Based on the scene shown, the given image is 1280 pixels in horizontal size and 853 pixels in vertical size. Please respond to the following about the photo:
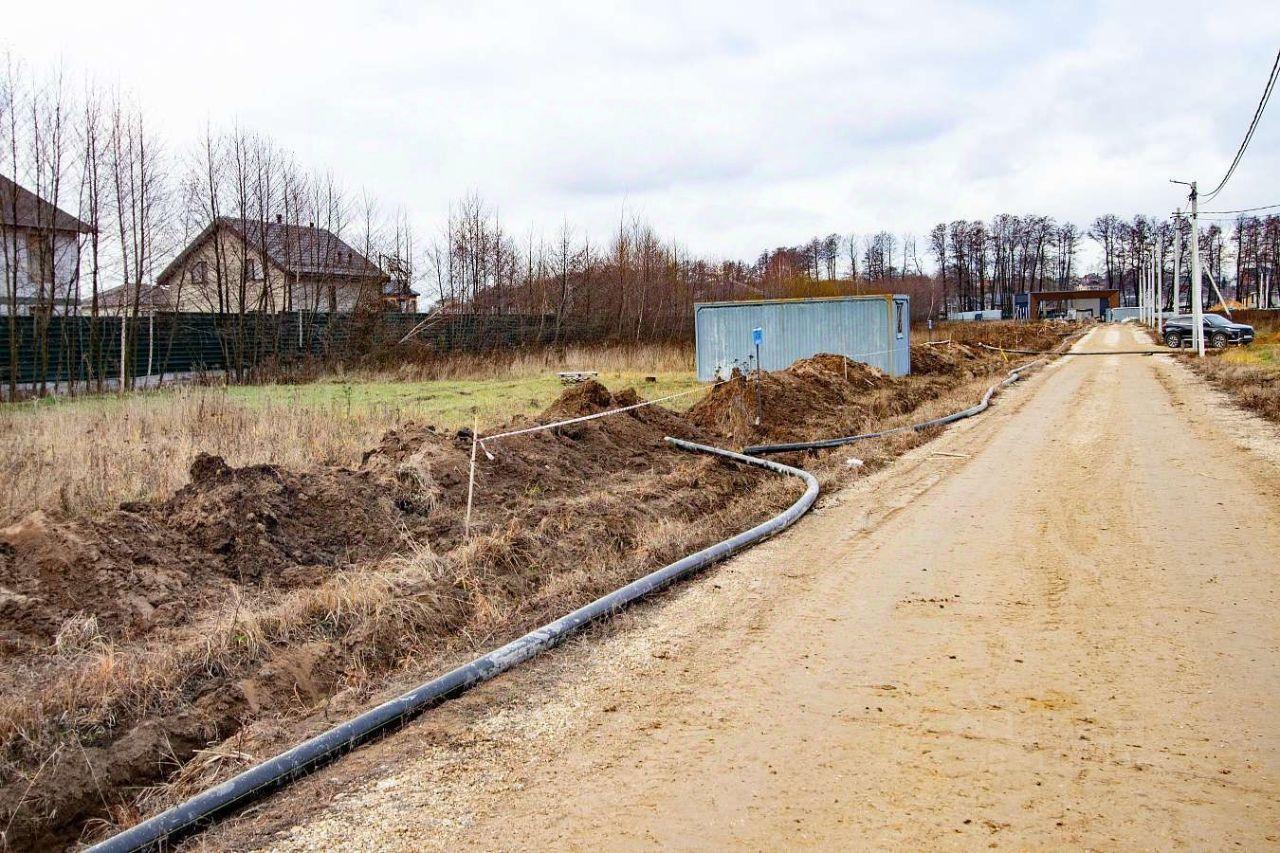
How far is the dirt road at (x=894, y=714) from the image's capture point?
3.39 metres

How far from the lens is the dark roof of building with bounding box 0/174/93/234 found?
22.8 m

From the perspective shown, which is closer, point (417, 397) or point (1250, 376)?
point (417, 397)

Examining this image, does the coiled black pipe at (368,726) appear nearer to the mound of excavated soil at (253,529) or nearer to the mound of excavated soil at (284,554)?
the mound of excavated soil at (284,554)

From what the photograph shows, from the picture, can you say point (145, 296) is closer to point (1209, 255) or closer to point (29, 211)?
point (29, 211)

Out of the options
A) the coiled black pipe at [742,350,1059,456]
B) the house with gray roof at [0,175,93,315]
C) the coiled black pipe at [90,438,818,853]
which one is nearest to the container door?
the coiled black pipe at [742,350,1059,456]

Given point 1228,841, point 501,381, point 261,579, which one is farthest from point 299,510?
point 501,381

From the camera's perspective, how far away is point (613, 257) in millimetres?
42219

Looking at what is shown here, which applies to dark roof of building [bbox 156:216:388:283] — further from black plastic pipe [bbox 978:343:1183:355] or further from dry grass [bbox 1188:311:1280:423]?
dry grass [bbox 1188:311:1280:423]

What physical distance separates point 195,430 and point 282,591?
7035 mm

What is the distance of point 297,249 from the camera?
3209 cm

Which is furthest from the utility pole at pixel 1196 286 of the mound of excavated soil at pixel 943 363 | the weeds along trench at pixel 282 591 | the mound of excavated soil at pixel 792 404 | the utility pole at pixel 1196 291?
the weeds along trench at pixel 282 591

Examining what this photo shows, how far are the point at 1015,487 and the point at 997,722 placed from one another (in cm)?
640

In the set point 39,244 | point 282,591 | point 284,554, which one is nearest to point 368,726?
point 282,591

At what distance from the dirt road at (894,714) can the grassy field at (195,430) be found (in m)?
5.92
